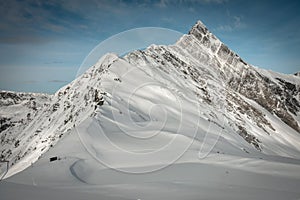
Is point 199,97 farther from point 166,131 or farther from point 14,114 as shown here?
point 14,114

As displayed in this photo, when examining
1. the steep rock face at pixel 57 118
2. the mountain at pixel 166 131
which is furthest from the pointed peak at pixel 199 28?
the steep rock face at pixel 57 118

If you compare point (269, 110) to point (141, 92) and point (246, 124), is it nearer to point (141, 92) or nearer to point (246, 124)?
point (246, 124)

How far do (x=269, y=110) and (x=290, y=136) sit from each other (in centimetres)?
1105

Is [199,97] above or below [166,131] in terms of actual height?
above

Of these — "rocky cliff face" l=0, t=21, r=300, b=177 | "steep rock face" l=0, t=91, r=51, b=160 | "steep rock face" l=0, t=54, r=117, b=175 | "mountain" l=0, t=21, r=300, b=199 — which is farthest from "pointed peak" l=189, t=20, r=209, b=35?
"steep rock face" l=0, t=91, r=51, b=160

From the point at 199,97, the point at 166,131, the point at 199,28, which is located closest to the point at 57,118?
the point at 166,131

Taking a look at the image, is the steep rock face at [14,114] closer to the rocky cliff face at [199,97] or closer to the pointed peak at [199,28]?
the rocky cliff face at [199,97]

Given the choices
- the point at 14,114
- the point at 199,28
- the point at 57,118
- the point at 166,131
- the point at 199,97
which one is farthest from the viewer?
the point at 14,114

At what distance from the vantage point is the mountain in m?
8.20

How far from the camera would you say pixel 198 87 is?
44.1 metres

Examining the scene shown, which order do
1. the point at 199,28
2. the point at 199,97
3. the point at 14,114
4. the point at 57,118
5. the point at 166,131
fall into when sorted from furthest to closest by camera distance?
the point at 14,114 → the point at 199,28 → the point at 199,97 → the point at 57,118 → the point at 166,131

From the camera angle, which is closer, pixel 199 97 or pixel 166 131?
pixel 166 131

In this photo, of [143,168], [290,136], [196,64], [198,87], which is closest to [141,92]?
[198,87]

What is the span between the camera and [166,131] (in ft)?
61.5
